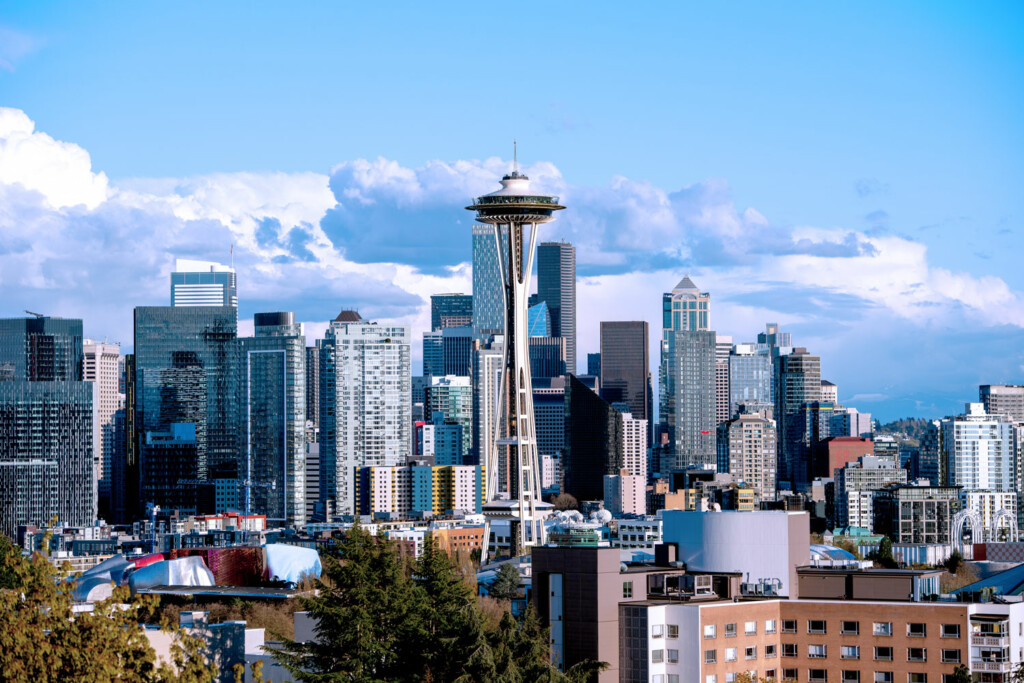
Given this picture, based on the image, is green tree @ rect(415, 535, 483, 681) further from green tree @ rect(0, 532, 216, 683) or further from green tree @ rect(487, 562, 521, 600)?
green tree @ rect(487, 562, 521, 600)

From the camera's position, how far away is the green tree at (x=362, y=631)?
46.7 meters

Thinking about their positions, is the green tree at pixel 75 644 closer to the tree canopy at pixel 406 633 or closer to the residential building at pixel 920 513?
the tree canopy at pixel 406 633

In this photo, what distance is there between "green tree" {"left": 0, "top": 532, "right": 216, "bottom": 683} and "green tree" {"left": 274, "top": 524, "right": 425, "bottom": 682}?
54.9ft

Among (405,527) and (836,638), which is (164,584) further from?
(405,527)

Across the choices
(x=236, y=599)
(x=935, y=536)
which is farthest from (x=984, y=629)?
(x=935, y=536)

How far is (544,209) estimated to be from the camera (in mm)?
131875

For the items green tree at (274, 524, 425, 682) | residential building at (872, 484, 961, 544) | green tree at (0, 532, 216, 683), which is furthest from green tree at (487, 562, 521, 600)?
residential building at (872, 484, 961, 544)

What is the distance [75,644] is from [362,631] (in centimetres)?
2363

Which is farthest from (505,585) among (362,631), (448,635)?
(448,635)

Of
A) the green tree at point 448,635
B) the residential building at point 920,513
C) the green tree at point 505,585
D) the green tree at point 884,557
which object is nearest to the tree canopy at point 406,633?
the green tree at point 448,635

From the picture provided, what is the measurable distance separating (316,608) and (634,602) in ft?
32.8

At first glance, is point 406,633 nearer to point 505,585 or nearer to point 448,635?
point 448,635

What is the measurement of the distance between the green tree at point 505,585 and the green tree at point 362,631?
2989 centimetres

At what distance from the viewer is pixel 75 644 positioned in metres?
28.0
